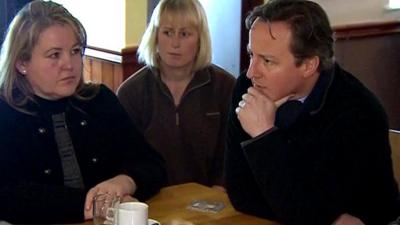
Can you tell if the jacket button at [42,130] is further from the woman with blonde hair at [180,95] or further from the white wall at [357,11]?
the white wall at [357,11]

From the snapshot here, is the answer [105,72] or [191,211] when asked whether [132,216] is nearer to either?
[191,211]

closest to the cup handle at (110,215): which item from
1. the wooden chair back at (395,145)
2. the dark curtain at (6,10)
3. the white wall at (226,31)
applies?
the wooden chair back at (395,145)

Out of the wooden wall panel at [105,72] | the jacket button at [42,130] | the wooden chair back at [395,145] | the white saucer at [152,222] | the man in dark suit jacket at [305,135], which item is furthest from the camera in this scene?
the wooden wall panel at [105,72]

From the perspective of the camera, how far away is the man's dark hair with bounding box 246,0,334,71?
2.01 meters

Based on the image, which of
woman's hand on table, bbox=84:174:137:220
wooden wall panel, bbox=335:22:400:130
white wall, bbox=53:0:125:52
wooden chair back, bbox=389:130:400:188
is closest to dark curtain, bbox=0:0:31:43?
white wall, bbox=53:0:125:52

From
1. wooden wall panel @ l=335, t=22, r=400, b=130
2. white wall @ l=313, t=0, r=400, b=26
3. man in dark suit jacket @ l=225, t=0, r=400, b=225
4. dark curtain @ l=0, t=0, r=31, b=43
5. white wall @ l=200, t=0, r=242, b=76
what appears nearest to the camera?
man in dark suit jacket @ l=225, t=0, r=400, b=225

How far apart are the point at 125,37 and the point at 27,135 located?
1515 mm

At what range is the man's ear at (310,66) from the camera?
2035mm

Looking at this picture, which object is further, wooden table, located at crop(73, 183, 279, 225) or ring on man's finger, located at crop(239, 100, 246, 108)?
ring on man's finger, located at crop(239, 100, 246, 108)

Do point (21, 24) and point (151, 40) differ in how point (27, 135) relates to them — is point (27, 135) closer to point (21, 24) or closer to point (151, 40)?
point (21, 24)

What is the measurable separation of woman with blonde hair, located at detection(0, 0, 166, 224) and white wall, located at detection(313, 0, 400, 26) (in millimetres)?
2256

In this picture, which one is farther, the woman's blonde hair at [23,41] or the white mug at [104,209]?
the woman's blonde hair at [23,41]

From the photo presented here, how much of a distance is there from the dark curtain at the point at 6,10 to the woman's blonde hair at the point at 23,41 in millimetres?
906

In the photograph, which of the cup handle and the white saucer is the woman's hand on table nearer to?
the cup handle
